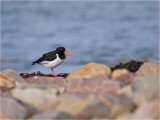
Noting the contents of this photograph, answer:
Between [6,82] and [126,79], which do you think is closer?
[126,79]

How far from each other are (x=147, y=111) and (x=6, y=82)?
337 centimetres

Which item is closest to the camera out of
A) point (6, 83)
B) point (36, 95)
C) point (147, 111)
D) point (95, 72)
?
point (147, 111)

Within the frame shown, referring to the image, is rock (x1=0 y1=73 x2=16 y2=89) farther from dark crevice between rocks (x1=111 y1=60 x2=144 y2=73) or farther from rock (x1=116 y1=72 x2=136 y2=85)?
dark crevice between rocks (x1=111 y1=60 x2=144 y2=73)

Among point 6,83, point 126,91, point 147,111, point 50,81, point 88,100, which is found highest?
point 50,81

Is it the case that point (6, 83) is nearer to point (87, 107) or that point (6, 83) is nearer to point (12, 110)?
point (12, 110)

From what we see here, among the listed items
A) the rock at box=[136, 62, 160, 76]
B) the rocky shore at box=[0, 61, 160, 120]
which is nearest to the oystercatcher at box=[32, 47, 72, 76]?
the rock at box=[136, 62, 160, 76]

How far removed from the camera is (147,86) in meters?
6.44

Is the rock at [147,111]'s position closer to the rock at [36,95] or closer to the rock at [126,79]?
the rock at [126,79]

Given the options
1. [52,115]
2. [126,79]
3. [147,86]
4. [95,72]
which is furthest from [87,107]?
[95,72]

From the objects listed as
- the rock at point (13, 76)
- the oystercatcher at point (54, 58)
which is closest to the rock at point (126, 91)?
the rock at point (13, 76)

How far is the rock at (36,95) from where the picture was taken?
6484 millimetres

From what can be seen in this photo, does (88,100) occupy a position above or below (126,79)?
below

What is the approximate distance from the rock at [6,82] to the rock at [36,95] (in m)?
0.81

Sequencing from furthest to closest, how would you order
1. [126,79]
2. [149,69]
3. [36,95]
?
[149,69]
[126,79]
[36,95]
